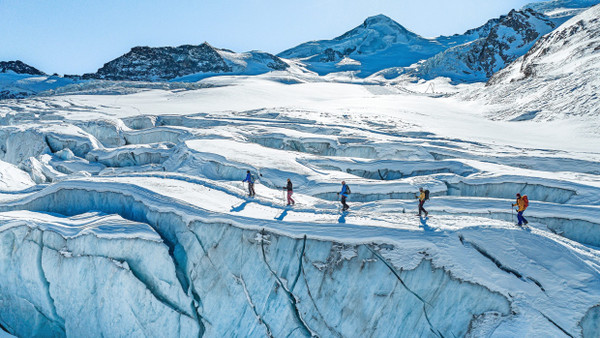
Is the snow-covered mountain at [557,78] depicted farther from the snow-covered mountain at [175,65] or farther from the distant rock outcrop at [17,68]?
the distant rock outcrop at [17,68]

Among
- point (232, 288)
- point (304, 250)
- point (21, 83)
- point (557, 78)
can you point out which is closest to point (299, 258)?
point (304, 250)

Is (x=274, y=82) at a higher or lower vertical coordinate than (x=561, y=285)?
higher

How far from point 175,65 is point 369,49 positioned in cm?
8383

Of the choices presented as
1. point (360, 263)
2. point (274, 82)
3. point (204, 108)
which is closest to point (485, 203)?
point (360, 263)

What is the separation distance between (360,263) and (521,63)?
4847 centimetres

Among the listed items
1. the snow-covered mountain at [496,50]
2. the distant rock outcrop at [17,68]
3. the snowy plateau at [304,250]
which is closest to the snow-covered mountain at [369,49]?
the snow-covered mountain at [496,50]

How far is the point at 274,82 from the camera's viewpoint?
73.4 metres

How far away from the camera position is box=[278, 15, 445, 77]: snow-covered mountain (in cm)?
11931

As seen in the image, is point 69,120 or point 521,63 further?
point 521,63

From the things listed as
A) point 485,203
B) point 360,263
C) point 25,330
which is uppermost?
point 485,203

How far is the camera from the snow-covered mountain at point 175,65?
89.1 metres

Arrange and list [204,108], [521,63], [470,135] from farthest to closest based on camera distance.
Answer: [521,63], [204,108], [470,135]

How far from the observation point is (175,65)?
307 feet

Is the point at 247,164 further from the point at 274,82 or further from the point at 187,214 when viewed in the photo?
the point at 274,82
